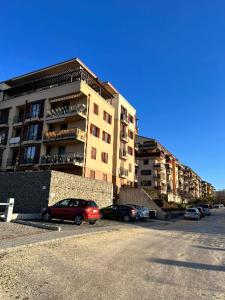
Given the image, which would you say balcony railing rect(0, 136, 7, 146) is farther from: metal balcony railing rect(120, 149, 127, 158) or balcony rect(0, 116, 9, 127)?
metal balcony railing rect(120, 149, 127, 158)

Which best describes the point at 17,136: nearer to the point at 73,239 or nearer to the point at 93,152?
the point at 93,152

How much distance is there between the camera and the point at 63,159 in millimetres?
34562

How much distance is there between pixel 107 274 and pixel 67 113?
2997cm

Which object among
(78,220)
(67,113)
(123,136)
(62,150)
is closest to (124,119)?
(123,136)

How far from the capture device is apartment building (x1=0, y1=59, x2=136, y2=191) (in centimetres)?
3562

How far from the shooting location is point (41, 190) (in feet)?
79.3

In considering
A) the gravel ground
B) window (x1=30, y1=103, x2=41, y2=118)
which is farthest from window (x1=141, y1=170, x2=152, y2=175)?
the gravel ground

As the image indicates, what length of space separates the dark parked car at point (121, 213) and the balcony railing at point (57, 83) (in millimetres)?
17066

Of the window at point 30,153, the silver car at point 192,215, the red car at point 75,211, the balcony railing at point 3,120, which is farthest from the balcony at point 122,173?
the red car at point 75,211

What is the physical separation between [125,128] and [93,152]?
428 inches

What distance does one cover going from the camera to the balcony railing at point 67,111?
35.2 meters

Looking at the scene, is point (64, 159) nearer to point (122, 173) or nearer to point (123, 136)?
point (122, 173)

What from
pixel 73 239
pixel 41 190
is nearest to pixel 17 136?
pixel 41 190

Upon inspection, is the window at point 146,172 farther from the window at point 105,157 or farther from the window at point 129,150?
the window at point 105,157
